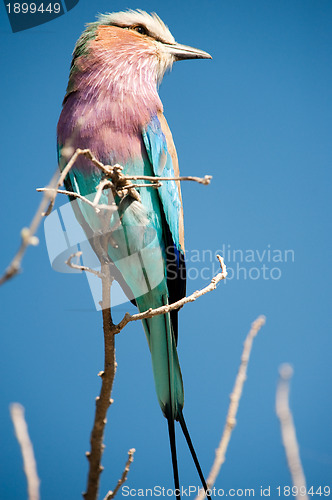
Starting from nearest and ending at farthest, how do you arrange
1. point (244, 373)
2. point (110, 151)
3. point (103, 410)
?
point (244, 373)
point (103, 410)
point (110, 151)

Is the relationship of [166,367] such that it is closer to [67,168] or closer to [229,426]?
[229,426]

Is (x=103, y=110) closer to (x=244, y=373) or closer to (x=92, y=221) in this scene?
(x=92, y=221)

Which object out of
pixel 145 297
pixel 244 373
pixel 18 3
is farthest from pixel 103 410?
pixel 18 3

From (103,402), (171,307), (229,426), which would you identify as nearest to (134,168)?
(171,307)

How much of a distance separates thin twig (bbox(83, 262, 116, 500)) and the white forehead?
1.35 m

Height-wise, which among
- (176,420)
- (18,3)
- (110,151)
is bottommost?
(176,420)

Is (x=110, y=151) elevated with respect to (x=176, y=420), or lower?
elevated

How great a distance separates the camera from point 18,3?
2.57 m

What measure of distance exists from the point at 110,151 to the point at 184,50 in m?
0.76

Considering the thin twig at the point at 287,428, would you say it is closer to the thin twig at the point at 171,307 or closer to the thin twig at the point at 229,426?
the thin twig at the point at 229,426

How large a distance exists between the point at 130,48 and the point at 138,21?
0.56 feet

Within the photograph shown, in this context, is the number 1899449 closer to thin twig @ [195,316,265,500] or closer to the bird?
Result: the bird

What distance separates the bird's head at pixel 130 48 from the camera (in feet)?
6.75

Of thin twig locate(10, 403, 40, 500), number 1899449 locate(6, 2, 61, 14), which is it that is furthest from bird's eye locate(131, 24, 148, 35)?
thin twig locate(10, 403, 40, 500)
